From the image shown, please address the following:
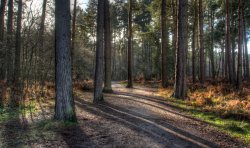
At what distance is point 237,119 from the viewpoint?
9.90 meters

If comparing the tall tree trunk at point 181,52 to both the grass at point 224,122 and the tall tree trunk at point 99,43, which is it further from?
the tall tree trunk at point 99,43

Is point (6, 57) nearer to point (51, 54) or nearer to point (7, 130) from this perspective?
point (51, 54)

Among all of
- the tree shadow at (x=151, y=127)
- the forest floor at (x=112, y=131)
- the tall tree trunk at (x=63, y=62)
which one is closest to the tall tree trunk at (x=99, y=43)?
the tree shadow at (x=151, y=127)

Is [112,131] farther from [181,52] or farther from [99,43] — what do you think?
[181,52]

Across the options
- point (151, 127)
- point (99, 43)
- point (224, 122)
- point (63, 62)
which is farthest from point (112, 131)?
point (99, 43)

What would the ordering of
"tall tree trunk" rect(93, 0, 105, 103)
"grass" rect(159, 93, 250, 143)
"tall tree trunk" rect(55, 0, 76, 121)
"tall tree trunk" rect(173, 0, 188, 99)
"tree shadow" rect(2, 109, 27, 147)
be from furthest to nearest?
"tall tree trunk" rect(173, 0, 188, 99) < "tall tree trunk" rect(93, 0, 105, 103) < "tall tree trunk" rect(55, 0, 76, 121) < "grass" rect(159, 93, 250, 143) < "tree shadow" rect(2, 109, 27, 147)

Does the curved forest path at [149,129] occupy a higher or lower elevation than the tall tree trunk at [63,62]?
lower

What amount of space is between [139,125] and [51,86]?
11377 millimetres

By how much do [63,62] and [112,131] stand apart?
249 centimetres

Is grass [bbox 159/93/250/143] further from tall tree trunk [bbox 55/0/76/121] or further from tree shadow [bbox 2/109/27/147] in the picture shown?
tree shadow [bbox 2/109/27/147]

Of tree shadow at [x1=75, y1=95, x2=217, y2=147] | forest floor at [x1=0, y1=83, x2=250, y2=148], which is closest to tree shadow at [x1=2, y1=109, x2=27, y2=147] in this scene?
forest floor at [x1=0, y1=83, x2=250, y2=148]

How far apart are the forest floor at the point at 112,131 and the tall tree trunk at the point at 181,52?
4220 millimetres

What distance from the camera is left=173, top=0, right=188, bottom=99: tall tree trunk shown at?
14922mm

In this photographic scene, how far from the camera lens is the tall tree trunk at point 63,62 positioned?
27.4 ft
